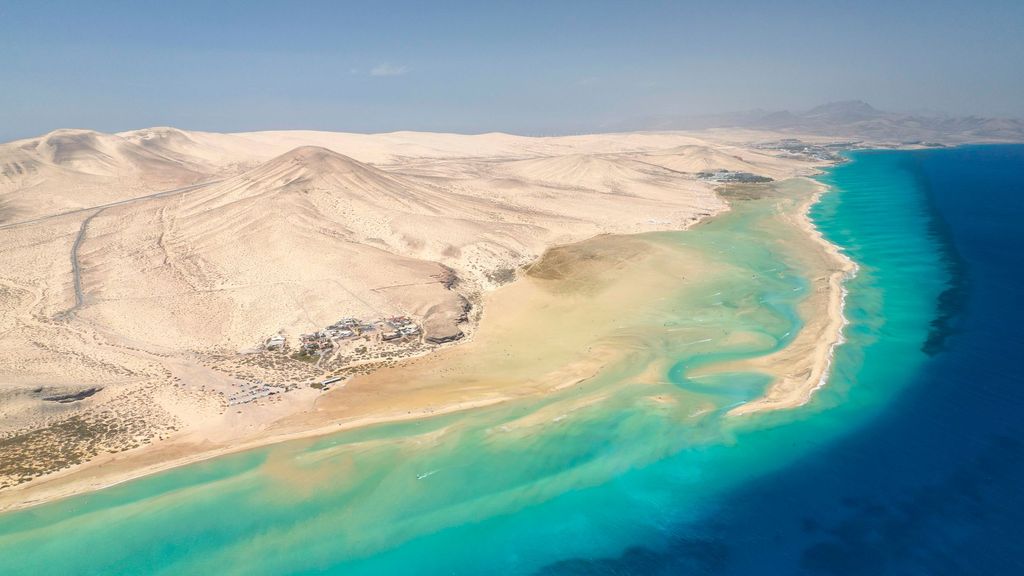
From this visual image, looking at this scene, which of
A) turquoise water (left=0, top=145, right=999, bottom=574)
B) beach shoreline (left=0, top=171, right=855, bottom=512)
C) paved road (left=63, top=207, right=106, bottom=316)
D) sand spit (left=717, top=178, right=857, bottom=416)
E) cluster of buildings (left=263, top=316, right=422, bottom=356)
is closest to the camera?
turquoise water (left=0, top=145, right=999, bottom=574)

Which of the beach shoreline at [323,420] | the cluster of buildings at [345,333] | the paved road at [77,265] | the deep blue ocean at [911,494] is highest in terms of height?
the paved road at [77,265]

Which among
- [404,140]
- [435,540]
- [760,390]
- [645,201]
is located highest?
[404,140]

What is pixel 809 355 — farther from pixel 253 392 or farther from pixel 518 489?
pixel 253 392

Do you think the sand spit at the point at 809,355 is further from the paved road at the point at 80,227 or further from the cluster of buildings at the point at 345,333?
the paved road at the point at 80,227

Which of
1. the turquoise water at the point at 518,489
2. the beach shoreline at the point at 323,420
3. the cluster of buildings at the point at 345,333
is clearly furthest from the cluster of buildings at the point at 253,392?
the turquoise water at the point at 518,489

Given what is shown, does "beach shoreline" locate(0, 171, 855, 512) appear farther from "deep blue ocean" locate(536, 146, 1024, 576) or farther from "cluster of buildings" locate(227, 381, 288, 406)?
"deep blue ocean" locate(536, 146, 1024, 576)

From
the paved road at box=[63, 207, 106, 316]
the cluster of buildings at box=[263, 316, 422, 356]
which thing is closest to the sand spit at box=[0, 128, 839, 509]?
the paved road at box=[63, 207, 106, 316]

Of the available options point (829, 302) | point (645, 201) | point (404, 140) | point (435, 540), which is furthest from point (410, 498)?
point (404, 140)

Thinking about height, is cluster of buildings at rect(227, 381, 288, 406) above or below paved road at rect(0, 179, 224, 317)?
below

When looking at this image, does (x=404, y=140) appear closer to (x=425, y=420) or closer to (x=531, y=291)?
(x=531, y=291)
